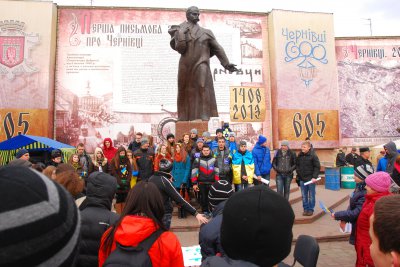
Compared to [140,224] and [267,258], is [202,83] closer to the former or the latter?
[140,224]

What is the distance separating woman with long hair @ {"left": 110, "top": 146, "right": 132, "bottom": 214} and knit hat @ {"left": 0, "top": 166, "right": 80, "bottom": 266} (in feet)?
20.3

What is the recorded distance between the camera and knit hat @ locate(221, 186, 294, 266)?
4.75 ft

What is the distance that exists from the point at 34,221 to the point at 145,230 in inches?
52.6

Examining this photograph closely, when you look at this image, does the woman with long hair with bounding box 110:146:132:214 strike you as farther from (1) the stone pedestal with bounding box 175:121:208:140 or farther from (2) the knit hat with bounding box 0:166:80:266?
(2) the knit hat with bounding box 0:166:80:266

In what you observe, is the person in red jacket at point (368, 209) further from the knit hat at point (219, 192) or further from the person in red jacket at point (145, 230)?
the person in red jacket at point (145, 230)

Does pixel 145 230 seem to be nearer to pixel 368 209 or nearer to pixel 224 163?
pixel 368 209

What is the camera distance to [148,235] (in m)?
2.07

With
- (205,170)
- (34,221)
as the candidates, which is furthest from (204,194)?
(34,221)

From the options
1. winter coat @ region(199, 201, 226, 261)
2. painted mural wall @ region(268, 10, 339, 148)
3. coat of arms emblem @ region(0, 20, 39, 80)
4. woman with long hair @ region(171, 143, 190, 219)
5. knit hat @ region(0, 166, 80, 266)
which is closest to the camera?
knit hat @ region(0, 166, 80, 266)

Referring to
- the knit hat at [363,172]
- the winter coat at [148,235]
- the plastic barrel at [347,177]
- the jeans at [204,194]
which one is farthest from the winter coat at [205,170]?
the plastic barrel at [347,177]

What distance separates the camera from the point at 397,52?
23.2m

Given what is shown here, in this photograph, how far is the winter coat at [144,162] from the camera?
7.31 metres

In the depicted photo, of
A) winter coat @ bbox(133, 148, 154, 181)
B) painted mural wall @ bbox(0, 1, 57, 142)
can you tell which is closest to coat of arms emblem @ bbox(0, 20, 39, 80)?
painted mural wall @ bbox(0, 1, 57, 142)

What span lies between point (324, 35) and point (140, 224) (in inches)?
887
